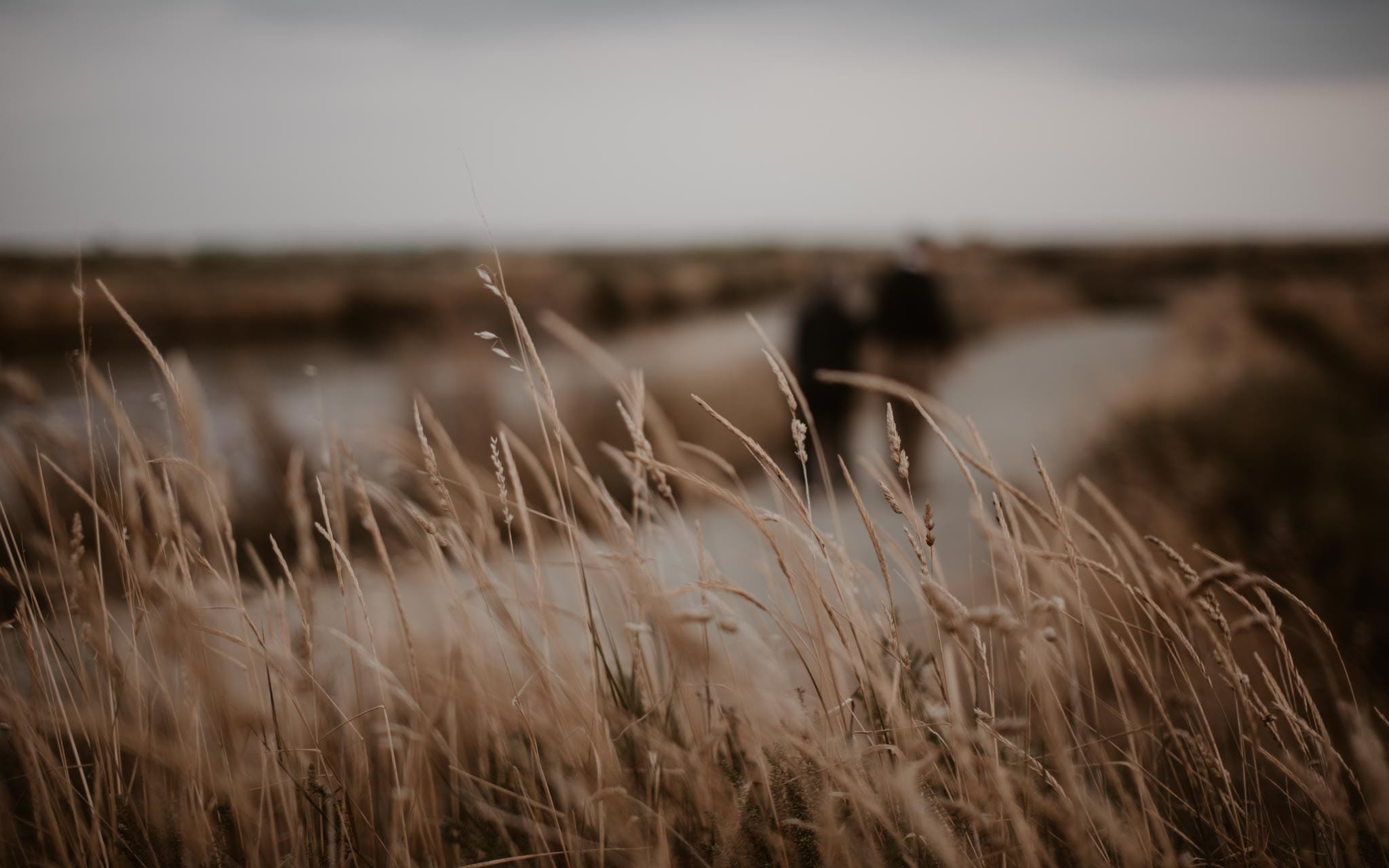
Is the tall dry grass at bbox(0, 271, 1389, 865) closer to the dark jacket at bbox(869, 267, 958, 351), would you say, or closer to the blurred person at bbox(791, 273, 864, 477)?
the blurred person at bbox(791, 273, 864, 477)

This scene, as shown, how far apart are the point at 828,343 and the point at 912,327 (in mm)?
905

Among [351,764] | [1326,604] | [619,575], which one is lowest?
[1326,604]

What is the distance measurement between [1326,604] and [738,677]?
366cm

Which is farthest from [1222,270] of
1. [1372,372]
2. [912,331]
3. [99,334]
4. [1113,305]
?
[99,334]

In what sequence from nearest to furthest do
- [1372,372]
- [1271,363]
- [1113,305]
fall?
[1271,363] < [1372,372] < [1113,305]

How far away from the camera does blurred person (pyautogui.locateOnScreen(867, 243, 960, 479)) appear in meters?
5.73

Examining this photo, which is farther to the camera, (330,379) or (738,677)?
(330,379)

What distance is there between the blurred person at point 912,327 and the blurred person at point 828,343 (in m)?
0.38

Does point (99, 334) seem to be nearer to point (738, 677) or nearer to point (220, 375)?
point (220, 375)

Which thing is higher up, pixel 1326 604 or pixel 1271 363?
pixel 1271 363

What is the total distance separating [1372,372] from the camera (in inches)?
358

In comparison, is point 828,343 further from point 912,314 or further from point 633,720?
point 633,720

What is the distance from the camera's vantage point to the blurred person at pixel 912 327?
5.73m

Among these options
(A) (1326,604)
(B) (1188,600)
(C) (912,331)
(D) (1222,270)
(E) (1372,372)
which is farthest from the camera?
(D) (1222,270)
